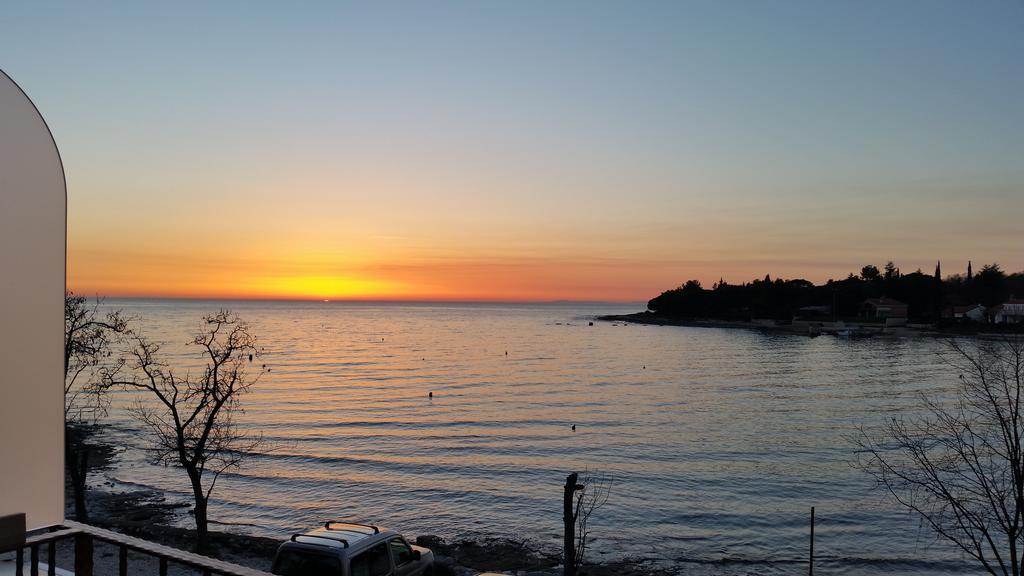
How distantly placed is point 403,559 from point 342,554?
6.52 ft

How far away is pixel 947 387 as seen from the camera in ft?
224

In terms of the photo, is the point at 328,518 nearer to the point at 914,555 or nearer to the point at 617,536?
the point at 617,536

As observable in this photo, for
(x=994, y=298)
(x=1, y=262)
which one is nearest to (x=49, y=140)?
(x=1, y=262)

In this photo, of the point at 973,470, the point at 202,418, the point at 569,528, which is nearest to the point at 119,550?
the point at 973,470

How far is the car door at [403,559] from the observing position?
11977mm

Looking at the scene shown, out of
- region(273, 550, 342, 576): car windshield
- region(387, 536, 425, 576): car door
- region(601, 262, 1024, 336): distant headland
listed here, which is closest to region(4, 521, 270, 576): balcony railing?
region(273, 550, 342, 576): car windshield

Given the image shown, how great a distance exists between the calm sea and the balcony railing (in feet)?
71.0

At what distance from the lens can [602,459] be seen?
37844mm

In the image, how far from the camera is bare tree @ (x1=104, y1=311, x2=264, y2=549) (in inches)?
778

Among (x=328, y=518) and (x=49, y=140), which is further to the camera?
(x=328, y=518)

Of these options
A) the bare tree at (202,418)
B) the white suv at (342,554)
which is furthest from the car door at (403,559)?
the bare tree at (202,418)

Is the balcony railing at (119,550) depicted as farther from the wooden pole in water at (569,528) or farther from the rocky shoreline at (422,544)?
the rocky shoreline at (422,544)

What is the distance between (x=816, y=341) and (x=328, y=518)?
418 feet

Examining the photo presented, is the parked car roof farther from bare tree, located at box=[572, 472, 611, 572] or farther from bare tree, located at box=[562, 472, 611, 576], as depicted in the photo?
bare tree, located at box=[572, 472, 611, 572]
